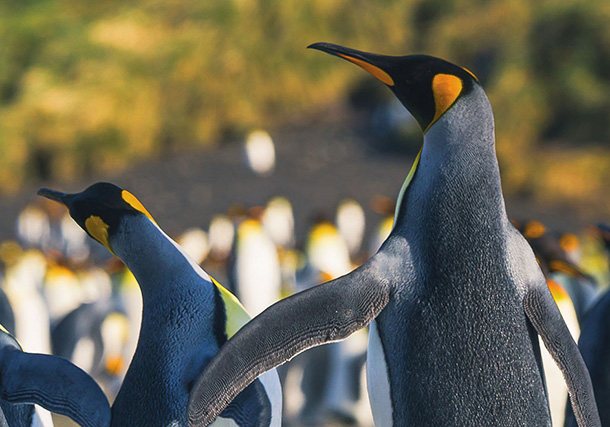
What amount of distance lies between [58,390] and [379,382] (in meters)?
0.73

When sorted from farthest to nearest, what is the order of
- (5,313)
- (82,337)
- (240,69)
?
(240,69) → (82,337) → (5,313)

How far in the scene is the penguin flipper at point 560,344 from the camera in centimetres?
181

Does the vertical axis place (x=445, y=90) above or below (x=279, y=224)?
below

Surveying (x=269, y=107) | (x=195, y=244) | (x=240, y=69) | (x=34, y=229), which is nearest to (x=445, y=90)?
(x=195, y=244)

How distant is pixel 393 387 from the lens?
1.83 metres

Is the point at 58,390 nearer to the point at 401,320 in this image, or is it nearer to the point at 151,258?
the point at 151,258

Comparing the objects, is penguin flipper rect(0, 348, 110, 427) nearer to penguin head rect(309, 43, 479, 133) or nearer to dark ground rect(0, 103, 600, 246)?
penguin head rect(309, 43, 479, 133)

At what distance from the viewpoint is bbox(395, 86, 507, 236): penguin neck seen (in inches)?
71.9

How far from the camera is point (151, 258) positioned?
206cm

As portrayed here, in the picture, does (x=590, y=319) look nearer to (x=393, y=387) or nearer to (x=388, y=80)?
(x=393, y=387)

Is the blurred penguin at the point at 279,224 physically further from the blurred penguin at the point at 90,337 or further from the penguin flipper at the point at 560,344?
the penguin flipper at the point at 560,344

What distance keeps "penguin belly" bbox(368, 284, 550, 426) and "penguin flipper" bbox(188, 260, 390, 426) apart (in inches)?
3.2

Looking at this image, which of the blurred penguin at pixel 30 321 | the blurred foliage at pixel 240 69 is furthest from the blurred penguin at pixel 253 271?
the blurred foliage at pixel 240 69

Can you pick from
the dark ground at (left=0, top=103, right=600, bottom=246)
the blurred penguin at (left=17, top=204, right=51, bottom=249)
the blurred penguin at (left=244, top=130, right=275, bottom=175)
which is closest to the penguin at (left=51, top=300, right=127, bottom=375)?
the dark ground at (left=0, top=103, right=600, bottom=246)
